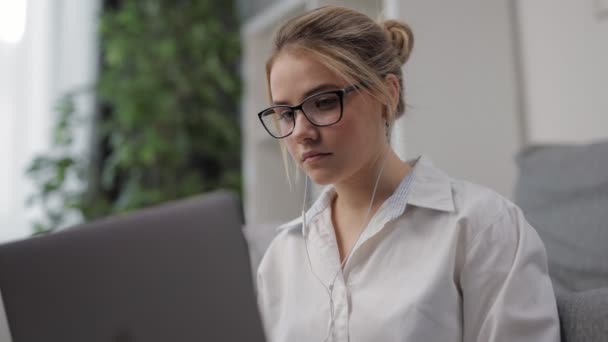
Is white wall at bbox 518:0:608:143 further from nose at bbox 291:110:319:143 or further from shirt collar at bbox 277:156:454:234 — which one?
nose at bbox 291:110:319:143

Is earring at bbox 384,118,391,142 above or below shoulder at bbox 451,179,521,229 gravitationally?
above

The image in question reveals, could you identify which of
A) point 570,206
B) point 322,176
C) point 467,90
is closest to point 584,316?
point 322,176

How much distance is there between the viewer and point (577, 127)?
5.11ft

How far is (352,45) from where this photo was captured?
71cm

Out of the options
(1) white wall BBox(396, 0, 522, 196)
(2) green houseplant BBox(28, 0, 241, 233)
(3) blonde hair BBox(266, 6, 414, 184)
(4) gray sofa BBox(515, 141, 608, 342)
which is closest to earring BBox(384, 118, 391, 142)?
(3) blonde hair BBox(266, 6, 414, 184)

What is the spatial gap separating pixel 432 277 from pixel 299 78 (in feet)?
1.03

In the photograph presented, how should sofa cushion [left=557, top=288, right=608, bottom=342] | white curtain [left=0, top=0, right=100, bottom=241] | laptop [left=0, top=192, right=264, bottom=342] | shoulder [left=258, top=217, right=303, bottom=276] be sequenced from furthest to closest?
white curtain [left=0, top=0, right=100, bottom=241], shoulder [left=258, top=217, right=303, bottom=276], sofa cushion [left=557, top=288, right=608, bottom=342], laptop [left=0, top=192, right=264, bottom=342]

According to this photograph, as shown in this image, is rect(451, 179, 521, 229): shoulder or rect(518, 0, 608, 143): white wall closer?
rect(451, 179, 521, 229): shoulder

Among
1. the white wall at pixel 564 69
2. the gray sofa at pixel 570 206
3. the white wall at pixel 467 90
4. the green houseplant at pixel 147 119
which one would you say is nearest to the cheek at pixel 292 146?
the gray sofa at pixel 570 206

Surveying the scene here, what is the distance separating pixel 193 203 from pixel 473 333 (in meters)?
0.40

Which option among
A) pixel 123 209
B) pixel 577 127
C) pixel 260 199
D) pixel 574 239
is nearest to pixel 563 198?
pixel 574 239

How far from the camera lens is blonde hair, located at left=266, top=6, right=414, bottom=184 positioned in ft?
2.29

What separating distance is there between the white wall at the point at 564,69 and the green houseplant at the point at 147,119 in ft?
4.18

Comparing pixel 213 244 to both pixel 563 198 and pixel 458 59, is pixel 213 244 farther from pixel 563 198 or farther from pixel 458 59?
pixel 458 59
